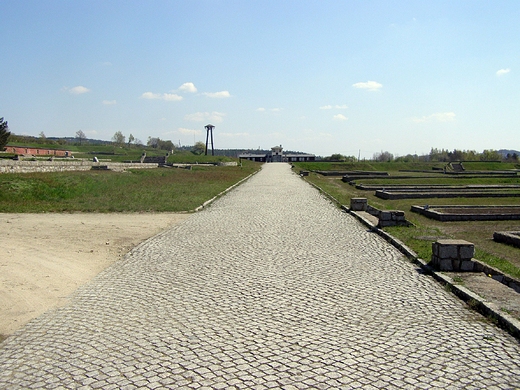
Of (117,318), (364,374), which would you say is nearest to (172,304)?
(117,318)

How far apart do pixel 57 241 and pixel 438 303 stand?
8.22 metres

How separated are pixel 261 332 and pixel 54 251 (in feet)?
19.8

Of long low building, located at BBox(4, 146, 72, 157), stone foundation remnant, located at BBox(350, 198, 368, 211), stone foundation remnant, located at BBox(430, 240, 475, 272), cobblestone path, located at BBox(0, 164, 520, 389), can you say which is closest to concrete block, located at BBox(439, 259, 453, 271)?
stone foundation remnant, located at BBox(430, 240, 475, 272)

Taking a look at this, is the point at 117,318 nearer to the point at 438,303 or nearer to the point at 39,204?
the point at 438,303

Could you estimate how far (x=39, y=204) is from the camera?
1794 cm

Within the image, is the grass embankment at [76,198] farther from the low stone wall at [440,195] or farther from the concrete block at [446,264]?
the concrete block at [446,264]

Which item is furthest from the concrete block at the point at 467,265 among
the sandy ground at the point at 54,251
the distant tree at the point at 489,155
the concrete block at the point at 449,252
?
the distant tree at the point at 489,155

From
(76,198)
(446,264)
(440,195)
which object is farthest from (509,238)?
(76,198)

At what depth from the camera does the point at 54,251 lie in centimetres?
943

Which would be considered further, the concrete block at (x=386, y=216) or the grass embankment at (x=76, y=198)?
the grass embankment at (x=76, y=198)

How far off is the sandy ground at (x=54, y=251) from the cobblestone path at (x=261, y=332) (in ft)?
1.39

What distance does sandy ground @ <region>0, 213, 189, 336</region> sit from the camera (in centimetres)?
630

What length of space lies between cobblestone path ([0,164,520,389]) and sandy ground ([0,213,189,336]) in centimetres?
42

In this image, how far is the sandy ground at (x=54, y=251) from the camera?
20.7 feet
